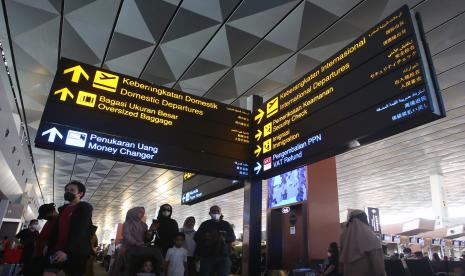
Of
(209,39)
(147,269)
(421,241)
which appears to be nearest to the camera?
(147,269)

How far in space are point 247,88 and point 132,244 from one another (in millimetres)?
4757

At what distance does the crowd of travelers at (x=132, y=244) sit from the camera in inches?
121

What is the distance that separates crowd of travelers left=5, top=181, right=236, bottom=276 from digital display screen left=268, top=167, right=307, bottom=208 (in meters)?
3.52

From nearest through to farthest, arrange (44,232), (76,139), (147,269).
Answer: (44,232) < (147,269) < (76,139)

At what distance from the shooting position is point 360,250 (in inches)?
144

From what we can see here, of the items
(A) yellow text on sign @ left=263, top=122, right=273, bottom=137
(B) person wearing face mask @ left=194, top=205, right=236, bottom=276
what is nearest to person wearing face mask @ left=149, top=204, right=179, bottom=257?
(B) person wearing face mask @ left=194, top=205, right=236, bottom=276

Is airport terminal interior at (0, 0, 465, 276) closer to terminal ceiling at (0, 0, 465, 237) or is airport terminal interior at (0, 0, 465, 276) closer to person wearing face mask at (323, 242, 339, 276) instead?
terminal ceiling at (0, 0, 465, 237)

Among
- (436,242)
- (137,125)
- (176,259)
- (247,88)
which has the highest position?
(247,88)

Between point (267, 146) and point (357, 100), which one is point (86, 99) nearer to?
point (267, 146)

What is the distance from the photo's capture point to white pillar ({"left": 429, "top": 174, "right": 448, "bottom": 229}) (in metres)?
16.4

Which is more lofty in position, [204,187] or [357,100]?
[357,100]

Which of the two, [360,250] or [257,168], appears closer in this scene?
[360,250]

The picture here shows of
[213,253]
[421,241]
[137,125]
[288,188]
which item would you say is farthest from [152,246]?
[421,241]

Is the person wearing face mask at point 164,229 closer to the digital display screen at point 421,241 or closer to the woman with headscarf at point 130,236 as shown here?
the woman with headscarf at point 130,236
